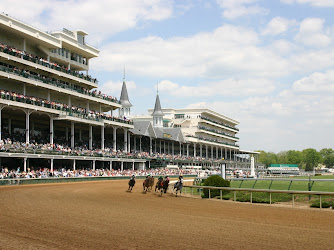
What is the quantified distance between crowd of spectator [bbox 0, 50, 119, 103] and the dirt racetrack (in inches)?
994

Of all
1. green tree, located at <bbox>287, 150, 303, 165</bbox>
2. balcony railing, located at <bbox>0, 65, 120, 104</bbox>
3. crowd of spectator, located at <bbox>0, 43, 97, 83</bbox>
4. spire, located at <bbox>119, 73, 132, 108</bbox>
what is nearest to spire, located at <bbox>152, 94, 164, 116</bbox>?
spire, located at <bbox>119, 73, 132, 108</bbox>

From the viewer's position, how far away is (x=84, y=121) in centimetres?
4684

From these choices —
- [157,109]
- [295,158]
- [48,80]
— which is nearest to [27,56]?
[48,80]

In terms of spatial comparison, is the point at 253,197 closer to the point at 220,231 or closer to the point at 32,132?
the point at 220,231

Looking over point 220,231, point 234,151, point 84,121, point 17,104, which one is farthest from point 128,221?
point 234,151

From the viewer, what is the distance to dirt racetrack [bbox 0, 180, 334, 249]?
29.9 feet

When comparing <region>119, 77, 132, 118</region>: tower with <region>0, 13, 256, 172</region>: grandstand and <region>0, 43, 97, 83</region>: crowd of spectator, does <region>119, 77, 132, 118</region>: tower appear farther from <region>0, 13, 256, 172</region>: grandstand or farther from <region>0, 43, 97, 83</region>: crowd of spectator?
<region>0, 43, 97, 83</region>: crowd of spectator

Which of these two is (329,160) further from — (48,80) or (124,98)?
(48,80)

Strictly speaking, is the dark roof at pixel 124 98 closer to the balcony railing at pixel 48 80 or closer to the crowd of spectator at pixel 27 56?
the balcony railing at pixel 48 80

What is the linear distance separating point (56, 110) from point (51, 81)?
324cm

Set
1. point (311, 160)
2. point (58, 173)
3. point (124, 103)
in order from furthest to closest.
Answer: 1. point (311, 160)
2. point (124, 103)
3. point (58, 173)

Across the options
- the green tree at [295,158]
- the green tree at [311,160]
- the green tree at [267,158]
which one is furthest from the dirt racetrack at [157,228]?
the green tree at [267,158]

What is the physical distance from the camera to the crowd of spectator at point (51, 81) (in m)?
38.5

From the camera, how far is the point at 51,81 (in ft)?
143
